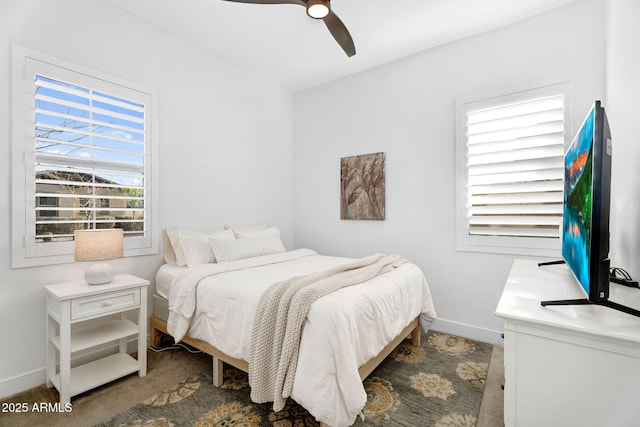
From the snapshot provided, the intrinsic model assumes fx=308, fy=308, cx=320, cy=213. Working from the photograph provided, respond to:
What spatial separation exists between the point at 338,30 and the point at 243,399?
2578 mm

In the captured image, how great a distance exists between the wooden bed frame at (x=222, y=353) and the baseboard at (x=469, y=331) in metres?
0.53

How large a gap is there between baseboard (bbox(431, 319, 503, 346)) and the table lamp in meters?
2.95

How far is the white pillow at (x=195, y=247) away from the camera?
107 inches

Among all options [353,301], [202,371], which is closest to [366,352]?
[353,301]

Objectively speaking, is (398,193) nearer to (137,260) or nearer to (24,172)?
(137,260)

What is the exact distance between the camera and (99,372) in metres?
2.17

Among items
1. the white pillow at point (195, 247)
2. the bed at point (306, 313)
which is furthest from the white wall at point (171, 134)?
the bed at point (306, 313)

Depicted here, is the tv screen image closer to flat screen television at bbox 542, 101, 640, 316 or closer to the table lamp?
flat screen television at bbox 542, 101, 640, 316

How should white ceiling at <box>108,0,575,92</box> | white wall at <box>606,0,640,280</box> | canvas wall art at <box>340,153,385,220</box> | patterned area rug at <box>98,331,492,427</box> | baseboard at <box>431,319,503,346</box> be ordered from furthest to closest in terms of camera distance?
canvas wall art at <box>340,153,385,220</box>, baseboard at <box>431,319,503,346</box>, white ceiling at <box>108,0,575,92</box>, patterned area rug at <box>98,331,492,427</box>, white wall at <box>606,0,640,280</box>

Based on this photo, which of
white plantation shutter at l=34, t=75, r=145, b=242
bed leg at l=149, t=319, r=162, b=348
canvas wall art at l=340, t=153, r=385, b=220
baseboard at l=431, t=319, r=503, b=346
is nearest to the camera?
white plantation shutter at l=34, t=75, r=145, b=242

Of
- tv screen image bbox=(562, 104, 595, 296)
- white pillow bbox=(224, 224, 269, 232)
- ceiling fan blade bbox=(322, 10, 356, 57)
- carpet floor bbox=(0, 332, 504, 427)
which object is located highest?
ceiling fan blade bbox=(322, 10, 356, 57)

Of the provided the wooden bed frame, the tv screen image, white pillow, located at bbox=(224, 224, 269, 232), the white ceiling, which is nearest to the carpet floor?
the wooden bed frame

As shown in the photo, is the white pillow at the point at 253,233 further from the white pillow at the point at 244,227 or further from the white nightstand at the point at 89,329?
the white nightstand at the point at 89,329

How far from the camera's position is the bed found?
154cm
